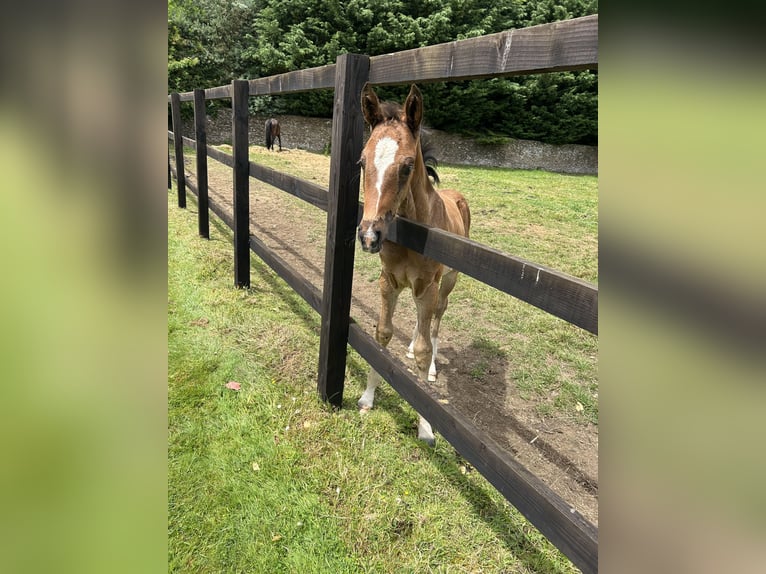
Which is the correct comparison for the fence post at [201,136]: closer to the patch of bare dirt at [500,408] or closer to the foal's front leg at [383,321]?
the patch of bare dirt at [500,408]

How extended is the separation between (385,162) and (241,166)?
8.53ft

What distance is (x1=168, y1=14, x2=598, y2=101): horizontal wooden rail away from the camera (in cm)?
124

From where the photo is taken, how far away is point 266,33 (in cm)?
2098

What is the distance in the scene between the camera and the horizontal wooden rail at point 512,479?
1.41 metres

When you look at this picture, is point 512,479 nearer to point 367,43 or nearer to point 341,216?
point 341,216

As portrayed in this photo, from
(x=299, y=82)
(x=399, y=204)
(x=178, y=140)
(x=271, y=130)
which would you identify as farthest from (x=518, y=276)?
(x=271, y=130)

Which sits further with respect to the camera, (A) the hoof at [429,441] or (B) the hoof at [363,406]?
(B) the hoof at [363,406]

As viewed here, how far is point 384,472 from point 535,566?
844mm

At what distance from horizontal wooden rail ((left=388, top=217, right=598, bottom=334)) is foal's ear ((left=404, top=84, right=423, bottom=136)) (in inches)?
19.2

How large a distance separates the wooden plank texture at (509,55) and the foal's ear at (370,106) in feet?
0.41
